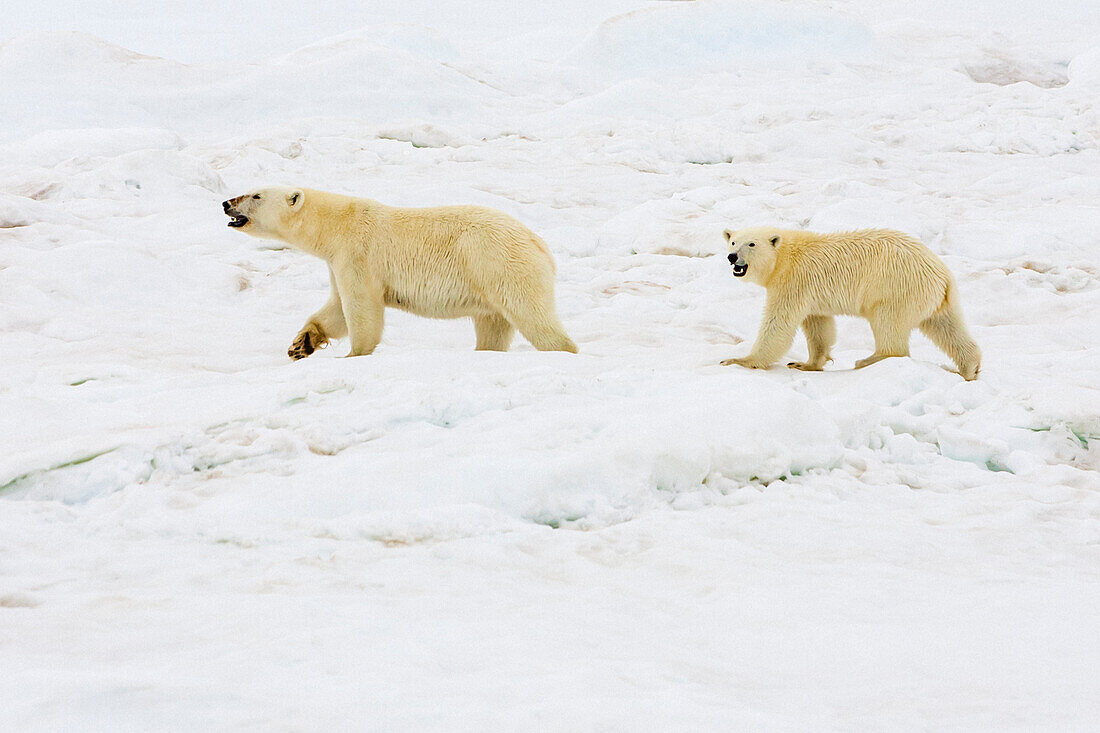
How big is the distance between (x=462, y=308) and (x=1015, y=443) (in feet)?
10.6

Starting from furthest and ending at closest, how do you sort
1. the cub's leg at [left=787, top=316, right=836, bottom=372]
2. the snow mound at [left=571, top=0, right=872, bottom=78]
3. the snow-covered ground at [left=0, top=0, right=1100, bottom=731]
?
the snow mound at [left=571, top=0, right=872, bottom=78] → the cub's leg at [left=787, top=316, right=836, bottom=372] → the snow-covered ground at [left=0, top=0, right=1100, bottom=731]

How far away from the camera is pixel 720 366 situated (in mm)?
5266

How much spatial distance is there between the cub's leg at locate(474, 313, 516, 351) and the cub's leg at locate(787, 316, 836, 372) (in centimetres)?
187

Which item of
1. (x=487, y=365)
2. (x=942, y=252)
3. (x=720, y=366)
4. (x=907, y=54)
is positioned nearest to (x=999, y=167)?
(x=942, y=252)

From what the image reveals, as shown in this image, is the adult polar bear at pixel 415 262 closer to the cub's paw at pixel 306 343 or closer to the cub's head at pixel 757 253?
the cub's paw at pixel 306 343

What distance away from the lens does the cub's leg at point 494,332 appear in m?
5.93

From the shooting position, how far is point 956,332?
5320 mm

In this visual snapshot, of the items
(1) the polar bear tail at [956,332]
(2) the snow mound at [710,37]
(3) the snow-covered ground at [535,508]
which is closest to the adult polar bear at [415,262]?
(3) the snow-covered ground at [535,508]

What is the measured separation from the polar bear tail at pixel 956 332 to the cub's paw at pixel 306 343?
3853 millimetres

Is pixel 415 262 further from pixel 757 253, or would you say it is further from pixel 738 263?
pixel 757 253

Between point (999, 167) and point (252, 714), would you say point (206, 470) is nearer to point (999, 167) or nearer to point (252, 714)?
point (252, 714)

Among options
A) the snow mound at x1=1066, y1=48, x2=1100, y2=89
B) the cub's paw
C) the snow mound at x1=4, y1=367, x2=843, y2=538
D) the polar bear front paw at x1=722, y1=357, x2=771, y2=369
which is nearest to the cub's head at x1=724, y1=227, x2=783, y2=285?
the polar bear front paw at x1=722, y1=357, x2=771, y2=369

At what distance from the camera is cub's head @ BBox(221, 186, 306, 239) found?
583cm

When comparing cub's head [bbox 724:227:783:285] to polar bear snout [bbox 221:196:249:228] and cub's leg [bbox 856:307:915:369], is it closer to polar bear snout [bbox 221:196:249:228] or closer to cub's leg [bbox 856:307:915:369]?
cub's leg [bbox 856:307:915:369]
